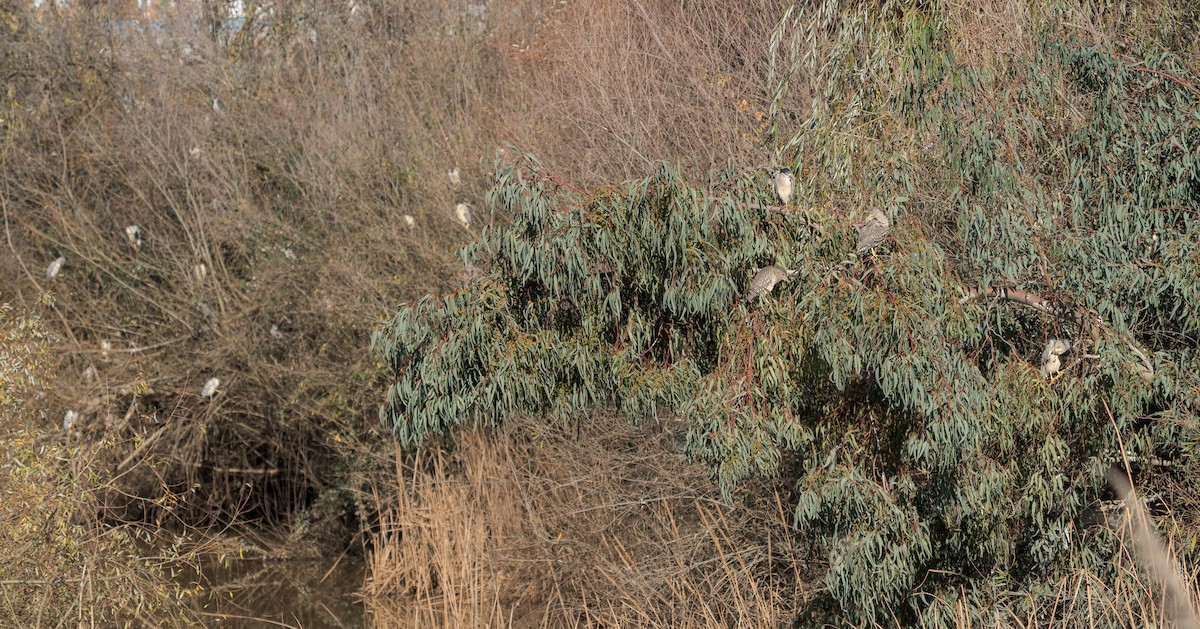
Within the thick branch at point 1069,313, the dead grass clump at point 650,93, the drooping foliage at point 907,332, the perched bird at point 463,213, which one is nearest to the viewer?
the drooping foliage at point 907,332

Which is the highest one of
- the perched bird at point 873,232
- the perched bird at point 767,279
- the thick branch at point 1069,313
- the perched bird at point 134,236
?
the perched bird at point 873,232

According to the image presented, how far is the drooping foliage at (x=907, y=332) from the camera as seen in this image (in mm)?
4348

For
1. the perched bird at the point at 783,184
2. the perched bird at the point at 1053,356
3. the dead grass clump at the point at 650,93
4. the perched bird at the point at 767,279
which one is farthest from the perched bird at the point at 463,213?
the perched bird at the point at 1053,356

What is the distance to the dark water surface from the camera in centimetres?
883

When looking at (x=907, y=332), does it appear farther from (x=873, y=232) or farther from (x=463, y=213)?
(x=463, y=213)

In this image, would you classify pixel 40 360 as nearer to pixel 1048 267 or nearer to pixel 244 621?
pixel 244 621

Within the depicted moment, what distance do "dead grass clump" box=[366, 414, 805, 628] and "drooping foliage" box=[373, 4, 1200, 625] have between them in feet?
5.71

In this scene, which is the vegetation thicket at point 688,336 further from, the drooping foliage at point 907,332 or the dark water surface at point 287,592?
the dark water surface at point 287,592

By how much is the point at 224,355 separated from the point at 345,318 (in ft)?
3.97

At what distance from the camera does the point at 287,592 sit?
9.39 meters

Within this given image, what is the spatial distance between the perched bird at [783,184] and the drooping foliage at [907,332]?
0.11 meters

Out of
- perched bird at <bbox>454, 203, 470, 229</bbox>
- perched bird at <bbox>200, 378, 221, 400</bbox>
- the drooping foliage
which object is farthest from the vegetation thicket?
perched bird at <bbox>454, 203, 470, 229</bbox>

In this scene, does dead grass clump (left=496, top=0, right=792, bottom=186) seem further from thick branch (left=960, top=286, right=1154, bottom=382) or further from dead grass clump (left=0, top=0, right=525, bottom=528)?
thick branch (left=960, top=286, right=1154, bottom=382)

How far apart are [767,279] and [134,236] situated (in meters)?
6.89
